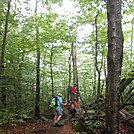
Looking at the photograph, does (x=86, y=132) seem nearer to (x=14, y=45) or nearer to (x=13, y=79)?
(x=13, y=79)

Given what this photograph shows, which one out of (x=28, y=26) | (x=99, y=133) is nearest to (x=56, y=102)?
(x=99, y=133)

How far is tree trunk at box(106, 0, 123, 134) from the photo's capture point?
2.89 m

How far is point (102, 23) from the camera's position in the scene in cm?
787

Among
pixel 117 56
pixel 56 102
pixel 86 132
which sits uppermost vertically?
pixel 117 56

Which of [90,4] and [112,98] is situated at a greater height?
[90,4]

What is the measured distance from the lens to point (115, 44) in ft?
9.66

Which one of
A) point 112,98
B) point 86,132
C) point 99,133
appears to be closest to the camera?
point 112,98

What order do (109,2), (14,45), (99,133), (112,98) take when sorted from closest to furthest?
1. (112,98)
2. (109,2)
3. (99,133)
4. (14,45)

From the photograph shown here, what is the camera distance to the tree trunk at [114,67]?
2895mm

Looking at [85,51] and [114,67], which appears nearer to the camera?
[114,67]

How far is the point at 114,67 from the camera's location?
291cm

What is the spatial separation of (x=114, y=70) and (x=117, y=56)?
315 mm

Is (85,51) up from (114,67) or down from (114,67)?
up

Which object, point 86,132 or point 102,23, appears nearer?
point 86,132
